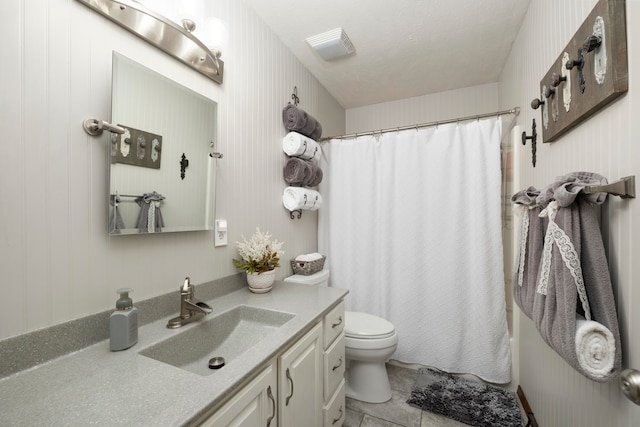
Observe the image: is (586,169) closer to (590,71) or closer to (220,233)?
(590,71)

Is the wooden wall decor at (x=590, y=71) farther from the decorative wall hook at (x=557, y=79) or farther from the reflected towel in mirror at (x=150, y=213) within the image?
the reflected towel in mirror at (x=150, y=213)

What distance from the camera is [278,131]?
1.86 m

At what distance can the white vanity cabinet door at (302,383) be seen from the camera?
921 mm

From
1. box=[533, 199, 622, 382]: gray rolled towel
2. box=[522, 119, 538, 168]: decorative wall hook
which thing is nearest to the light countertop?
box=[533, 199, 622, 382]: gray rolled towel

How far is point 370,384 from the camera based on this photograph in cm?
174

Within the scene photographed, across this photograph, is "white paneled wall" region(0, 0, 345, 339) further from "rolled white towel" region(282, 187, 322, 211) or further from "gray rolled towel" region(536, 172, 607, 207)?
"gray rolled towel" region(536, 172, 607, 207)

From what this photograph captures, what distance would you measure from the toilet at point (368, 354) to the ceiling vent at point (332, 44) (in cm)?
165

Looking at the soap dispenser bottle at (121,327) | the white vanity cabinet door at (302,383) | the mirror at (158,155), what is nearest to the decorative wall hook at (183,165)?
the mirror at (158,155)

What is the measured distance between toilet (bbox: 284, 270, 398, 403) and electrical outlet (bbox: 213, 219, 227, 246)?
601 millimetres

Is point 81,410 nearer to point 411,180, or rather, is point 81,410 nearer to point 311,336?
point 311,336

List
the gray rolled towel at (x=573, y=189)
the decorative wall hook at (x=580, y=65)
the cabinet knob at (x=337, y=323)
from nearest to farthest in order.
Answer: the gray rolled towel at (x=573, y=189), the decorative wall hook at (x=580, y=65), the cabinet knob at (x=337, y=323)

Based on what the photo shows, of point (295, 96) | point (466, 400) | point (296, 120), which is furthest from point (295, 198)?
point (466, 400)

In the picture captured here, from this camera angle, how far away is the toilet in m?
1.66

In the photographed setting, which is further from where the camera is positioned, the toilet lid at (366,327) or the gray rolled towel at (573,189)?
the toilet lid at (366,327)
